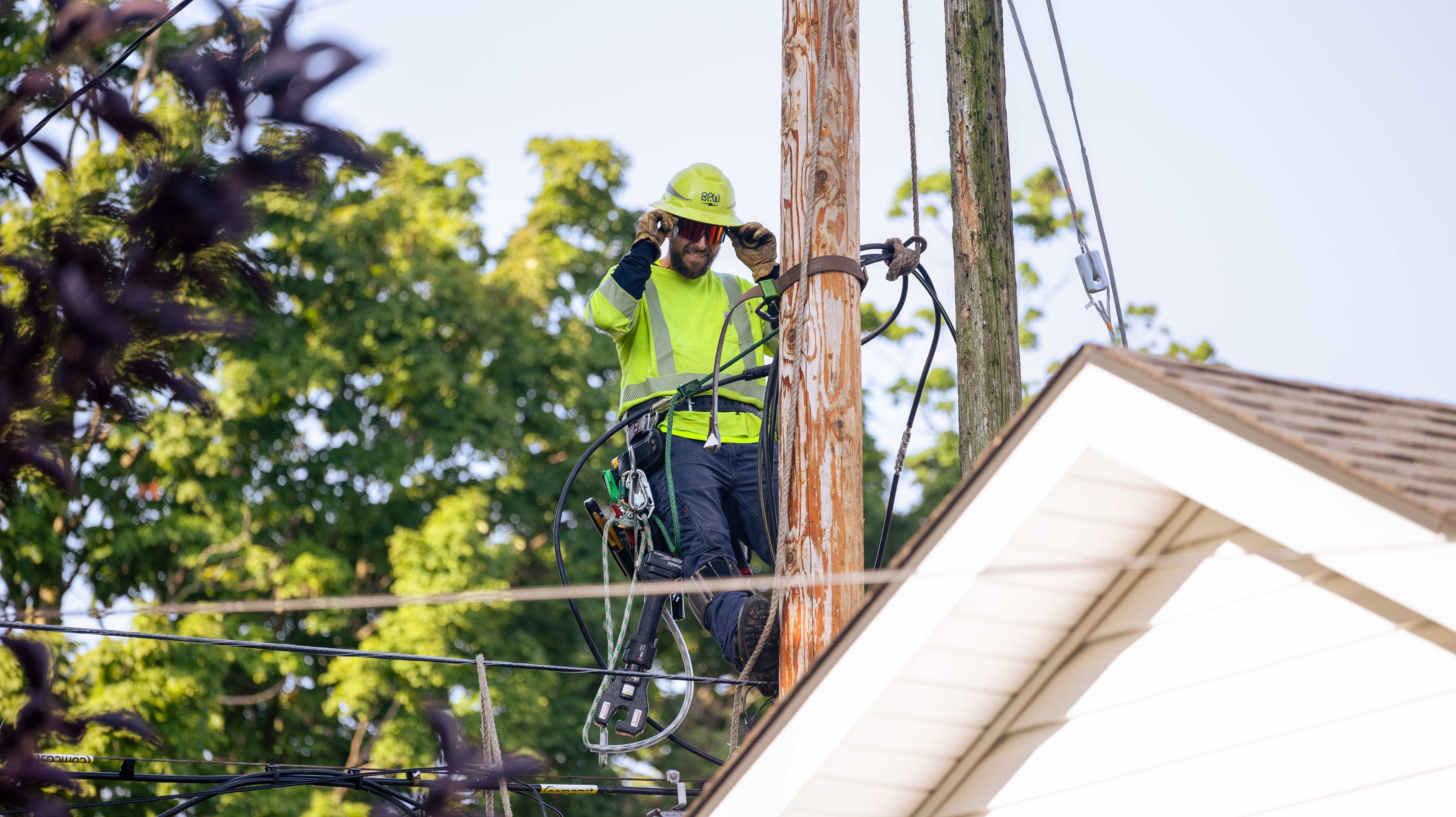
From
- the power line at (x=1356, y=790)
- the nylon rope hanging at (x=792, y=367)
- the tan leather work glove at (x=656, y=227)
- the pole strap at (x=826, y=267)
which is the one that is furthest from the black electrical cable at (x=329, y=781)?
the tan leather work glove at (x=656, y=227)

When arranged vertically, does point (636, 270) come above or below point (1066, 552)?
above

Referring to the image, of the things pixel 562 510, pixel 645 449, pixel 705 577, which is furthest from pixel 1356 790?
pixel 562 510

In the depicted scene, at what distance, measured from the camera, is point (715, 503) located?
17.3 ft

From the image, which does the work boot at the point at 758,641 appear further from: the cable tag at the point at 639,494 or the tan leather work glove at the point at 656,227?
the tan leather work glove at the point at 656,227

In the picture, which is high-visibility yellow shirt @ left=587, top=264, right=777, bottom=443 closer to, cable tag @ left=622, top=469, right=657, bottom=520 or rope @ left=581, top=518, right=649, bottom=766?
cable tag @ left=622, top=469, right=657, bottom=520

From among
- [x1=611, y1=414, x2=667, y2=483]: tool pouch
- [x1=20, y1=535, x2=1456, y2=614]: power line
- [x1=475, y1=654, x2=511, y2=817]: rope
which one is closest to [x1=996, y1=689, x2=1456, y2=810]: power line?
[x1=20, y1=535, x2=1456, y2=614]: power line

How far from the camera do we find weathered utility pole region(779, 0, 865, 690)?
4152mm

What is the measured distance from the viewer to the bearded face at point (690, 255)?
570 centimetres

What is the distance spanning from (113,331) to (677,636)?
393cm

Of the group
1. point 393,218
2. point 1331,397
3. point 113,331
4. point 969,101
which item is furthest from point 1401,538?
point 393,218

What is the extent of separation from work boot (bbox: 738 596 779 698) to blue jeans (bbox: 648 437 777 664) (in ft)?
0.89

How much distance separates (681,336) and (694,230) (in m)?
0.49

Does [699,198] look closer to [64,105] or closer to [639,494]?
[639,494]

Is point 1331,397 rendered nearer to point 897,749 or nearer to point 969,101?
point 897,749
